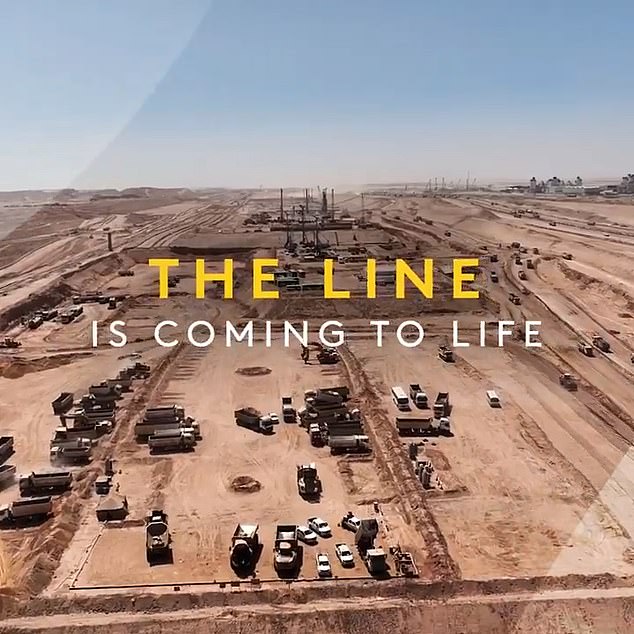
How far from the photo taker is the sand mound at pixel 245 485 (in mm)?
15039

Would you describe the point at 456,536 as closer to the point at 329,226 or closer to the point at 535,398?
the point at 535,398

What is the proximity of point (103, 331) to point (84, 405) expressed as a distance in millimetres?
10877

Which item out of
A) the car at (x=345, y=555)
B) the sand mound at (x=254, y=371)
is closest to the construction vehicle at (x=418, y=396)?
the sand mound at (x=254, y=371)

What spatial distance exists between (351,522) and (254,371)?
1126cm

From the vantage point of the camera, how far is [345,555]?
12.1 metres

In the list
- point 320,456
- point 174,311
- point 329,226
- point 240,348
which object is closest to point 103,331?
point 174,311

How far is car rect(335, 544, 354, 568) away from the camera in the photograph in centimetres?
1193

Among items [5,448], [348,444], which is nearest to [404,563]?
[348,444]

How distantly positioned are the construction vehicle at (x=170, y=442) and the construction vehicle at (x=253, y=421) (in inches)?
75.2

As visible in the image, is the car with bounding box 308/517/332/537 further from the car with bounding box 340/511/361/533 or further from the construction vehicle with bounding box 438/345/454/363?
the construction vehicle with bounding box 438/345/454/363

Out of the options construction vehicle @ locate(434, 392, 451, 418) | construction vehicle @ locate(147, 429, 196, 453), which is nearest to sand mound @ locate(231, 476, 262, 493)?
construction vehicle @ locate(147, 429, 196, 453)

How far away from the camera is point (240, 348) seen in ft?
88.3

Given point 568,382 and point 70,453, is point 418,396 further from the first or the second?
point 70,453

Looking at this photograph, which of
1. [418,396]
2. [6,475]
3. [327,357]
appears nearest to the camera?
[6,475]
